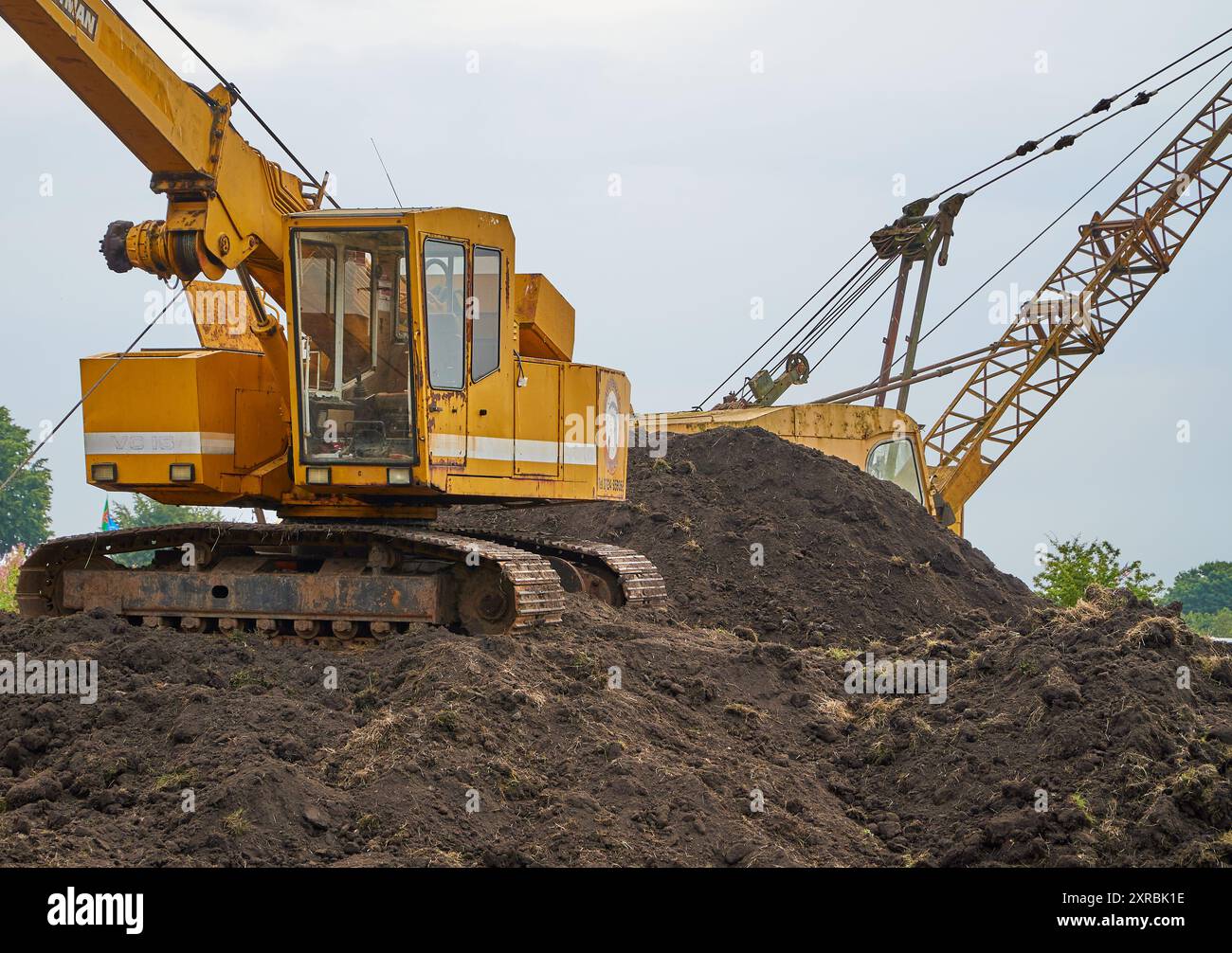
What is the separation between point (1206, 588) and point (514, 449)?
2889 cm

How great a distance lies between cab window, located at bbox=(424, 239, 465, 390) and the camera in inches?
406

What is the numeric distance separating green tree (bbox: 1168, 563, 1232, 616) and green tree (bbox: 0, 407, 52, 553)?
29.5m

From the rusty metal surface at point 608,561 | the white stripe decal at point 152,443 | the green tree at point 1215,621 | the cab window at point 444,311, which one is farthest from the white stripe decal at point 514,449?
the green tree at point 1215,621

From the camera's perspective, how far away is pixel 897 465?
21750 mm

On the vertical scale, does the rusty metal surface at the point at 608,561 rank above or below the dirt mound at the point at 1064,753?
above

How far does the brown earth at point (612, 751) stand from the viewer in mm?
7477

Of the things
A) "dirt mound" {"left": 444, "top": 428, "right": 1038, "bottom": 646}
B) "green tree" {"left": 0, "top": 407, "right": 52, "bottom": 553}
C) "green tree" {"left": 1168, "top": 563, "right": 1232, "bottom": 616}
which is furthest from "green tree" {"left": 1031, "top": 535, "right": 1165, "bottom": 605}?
"green tree" {"left": 0, "top": 407, "right": 52, "bottom": 553}

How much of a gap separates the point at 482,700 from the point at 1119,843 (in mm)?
3782

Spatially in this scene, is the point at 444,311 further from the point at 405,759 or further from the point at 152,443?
the point at 405,759

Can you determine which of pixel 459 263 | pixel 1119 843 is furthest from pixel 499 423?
pixel 1119 843

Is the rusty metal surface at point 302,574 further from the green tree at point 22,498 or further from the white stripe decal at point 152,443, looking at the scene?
the green tree at point 22,498

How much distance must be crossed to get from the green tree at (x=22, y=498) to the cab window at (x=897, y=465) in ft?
84.6

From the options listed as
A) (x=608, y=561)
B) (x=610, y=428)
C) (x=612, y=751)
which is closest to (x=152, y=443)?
(x=610, y=428)
